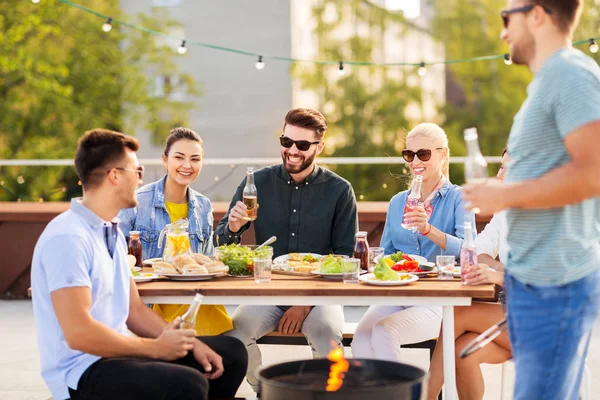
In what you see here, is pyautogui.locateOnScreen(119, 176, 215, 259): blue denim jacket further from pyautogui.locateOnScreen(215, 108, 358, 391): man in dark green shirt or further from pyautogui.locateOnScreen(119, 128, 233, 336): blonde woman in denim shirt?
pyautogui.locateOnScreen(215, 108, 358, 391): man in dark green shirt

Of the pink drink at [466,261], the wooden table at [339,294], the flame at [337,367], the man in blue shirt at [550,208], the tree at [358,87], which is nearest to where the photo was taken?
the man in blue shirt at [550,208]

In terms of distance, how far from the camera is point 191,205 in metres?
3.99

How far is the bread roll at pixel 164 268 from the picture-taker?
127 inches

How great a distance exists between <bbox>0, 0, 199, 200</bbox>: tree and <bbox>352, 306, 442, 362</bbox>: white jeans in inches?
722

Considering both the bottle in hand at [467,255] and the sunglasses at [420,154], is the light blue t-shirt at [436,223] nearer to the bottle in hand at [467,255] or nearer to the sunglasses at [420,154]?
the sunglasses at [420,154]

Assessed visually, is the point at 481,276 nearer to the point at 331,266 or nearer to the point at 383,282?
the point at 383,282

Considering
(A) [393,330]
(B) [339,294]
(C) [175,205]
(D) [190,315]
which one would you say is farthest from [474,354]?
(C) [175,205]

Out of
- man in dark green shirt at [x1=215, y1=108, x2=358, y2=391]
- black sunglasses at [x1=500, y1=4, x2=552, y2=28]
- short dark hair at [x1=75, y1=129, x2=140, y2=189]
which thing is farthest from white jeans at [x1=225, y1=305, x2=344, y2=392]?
black sunglasses at [x1=500, y1=4, x2=552, y2=28]

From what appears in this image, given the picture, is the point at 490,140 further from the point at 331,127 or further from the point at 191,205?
the point at 191,205

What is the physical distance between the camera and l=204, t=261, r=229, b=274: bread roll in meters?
3.23

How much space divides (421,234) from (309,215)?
583mm

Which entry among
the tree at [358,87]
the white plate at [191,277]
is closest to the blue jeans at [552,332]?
the white plate at [191,277]

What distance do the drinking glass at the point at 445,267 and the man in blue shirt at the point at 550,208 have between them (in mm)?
1069

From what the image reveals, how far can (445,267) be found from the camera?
10.4 ft
